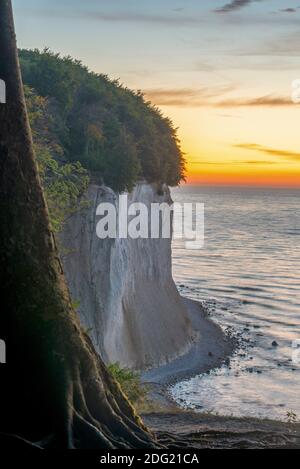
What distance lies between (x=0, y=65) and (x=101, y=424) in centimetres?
460

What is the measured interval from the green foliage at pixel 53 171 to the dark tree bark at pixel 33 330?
932 cm

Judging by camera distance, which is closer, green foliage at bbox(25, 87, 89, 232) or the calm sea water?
green foliage at bbox(25, 87, 89, 232)

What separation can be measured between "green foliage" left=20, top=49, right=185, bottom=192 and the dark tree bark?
20.4m

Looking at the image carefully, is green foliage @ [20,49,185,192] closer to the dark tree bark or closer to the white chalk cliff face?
the white chalk cliff face

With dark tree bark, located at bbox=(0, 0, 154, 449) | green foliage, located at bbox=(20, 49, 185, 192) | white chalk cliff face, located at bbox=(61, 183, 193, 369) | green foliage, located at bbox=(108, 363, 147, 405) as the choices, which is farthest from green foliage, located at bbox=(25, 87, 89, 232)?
dark tree bark, located at bbox=(0, 0, 154, 449)

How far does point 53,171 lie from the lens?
80.8 feet

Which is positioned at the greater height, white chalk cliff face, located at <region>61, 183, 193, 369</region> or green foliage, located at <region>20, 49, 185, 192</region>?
green foliage, located at <region>20, 49, 185, 192</region>

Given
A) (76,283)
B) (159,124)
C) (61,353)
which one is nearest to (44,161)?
(76,283)

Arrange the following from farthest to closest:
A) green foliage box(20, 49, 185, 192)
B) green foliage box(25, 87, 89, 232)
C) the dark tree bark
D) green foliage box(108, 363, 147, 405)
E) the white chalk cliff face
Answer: green foliage box(20, 49, 185, 192), the white chalk cliff face, green foliage box(25, 87, 89, 232), green foliage box(108, 363, 147, 405), the dark tree bark

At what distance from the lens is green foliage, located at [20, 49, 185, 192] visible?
3469cm

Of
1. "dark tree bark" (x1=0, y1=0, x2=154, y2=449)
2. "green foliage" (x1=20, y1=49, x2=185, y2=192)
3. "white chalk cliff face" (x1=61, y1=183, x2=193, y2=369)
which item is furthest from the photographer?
"green foliage" (x1=20, y1=49, x2=185, y2=192)

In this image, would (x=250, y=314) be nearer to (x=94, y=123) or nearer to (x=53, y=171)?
(x=94, y=123)

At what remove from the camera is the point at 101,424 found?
1064 centimetres

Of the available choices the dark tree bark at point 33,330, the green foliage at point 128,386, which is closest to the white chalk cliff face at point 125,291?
the green foliage at point 128,386
